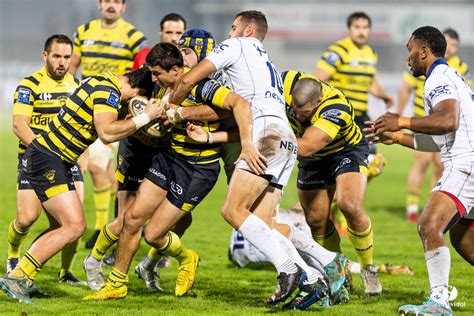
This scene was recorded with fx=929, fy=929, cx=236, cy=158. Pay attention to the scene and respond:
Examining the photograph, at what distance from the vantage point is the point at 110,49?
12172 millimetres

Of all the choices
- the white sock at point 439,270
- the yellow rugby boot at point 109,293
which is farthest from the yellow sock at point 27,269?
the white sock at point 439,270

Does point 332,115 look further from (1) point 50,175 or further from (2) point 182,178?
(1) point 50,175

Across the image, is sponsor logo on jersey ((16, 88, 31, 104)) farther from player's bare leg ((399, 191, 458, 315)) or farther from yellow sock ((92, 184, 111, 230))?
player's bare leg ((399, 191, 458, 315))

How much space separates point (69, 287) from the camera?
888 centimetres

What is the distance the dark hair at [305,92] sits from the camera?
26.9 feet

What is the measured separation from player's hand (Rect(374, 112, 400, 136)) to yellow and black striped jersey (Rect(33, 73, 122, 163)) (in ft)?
7.23

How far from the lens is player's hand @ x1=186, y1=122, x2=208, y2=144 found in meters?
7.95

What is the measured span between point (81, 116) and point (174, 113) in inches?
32.4

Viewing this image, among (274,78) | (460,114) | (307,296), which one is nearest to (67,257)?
(307,296)

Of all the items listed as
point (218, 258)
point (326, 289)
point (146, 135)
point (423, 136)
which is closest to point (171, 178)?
point (146, 135)

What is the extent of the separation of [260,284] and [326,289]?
167cm

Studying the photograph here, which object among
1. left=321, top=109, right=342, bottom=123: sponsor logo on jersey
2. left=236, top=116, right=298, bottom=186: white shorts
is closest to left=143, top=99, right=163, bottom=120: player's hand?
left=236, top=116, right=298, bottom=186: white shorts

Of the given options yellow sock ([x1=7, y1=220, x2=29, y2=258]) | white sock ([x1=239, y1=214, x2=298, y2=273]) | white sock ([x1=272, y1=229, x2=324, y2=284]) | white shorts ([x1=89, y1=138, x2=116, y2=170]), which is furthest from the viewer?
white shorts ([x1=89, y1=138, x2=116, y2=170])

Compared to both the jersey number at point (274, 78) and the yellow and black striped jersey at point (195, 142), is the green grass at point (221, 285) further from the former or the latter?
the jersey number at point (274, 78)
